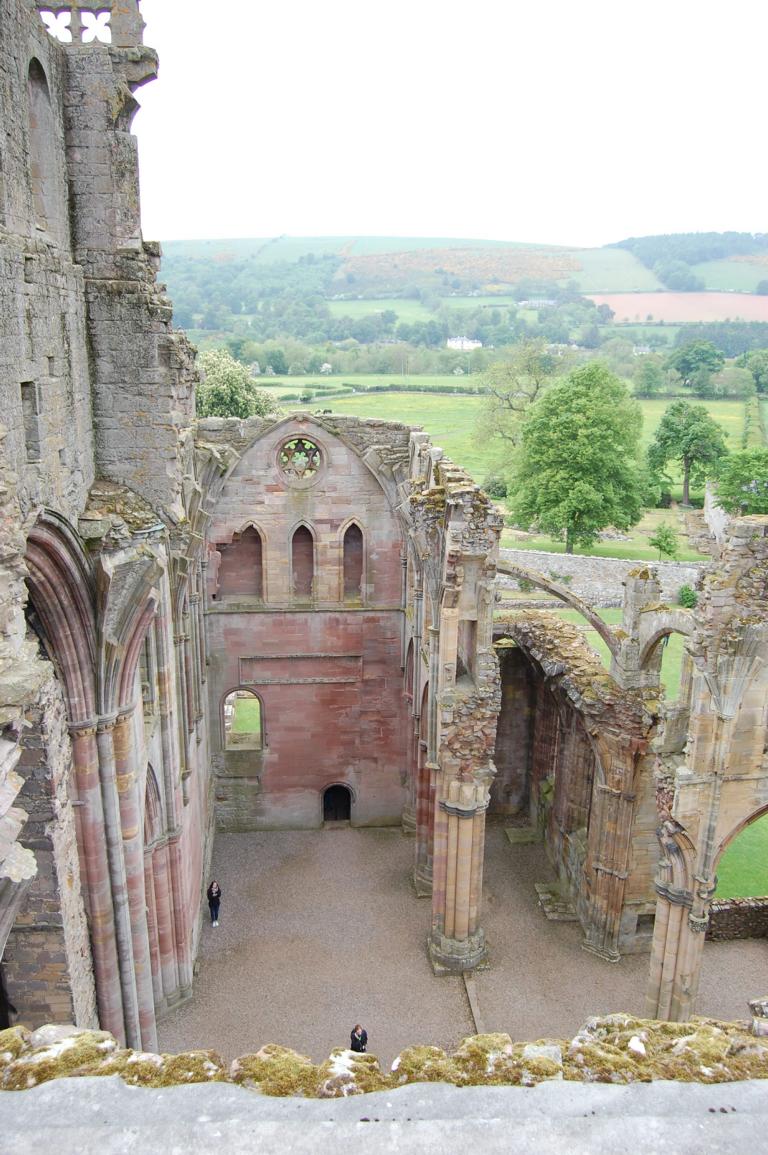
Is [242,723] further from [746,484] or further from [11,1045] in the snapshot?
[746,484]

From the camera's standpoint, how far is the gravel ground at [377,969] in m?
13.7

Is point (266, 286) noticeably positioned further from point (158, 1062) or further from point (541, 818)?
point (158, 1062)

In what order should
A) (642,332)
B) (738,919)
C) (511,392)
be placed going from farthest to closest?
(642,332), (511,392), (738,919)

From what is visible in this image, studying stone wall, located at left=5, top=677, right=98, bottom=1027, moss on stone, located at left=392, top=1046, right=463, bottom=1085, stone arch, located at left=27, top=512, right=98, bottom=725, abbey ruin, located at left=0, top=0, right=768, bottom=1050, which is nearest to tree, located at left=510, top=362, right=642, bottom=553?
abbey ruin, located at left=0, top=0, right=768, bottom=1050

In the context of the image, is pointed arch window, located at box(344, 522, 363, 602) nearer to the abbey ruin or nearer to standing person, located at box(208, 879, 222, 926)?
the abbey ruin

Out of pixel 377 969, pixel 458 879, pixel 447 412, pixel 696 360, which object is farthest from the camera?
pixel 696 360

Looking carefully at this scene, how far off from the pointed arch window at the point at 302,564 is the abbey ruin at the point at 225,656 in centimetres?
5

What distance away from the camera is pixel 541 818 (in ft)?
62.4

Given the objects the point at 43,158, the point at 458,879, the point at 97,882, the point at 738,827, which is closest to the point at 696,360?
the point at 458,879

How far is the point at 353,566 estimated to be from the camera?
19.2m

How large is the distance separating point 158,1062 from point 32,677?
115 inches

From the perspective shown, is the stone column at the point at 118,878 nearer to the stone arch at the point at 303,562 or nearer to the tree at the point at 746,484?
the stone arch at the point at 303,562

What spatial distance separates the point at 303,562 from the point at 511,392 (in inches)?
1404

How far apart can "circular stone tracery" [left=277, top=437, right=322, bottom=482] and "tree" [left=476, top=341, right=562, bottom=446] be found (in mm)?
33295
